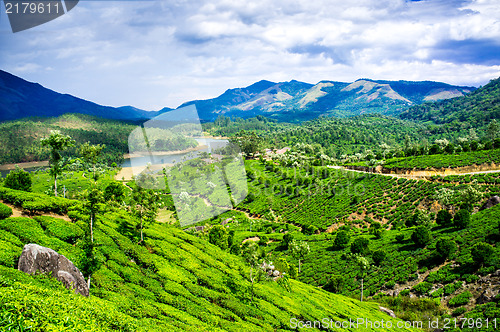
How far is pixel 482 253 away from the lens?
1048 inches

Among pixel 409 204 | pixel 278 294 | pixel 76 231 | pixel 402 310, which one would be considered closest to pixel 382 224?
pixel 409 204

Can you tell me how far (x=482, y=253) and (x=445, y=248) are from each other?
354cm

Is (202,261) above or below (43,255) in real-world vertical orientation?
below

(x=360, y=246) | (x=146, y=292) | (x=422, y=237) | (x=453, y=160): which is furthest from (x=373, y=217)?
(x=146, y=292)

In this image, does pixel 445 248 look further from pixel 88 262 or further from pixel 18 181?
pixel 18 181

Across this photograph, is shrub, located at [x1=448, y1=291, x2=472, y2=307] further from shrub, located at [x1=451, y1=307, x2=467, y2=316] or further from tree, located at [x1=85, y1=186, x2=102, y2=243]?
tree, located at [x1=85, y1=186, x2=102, y2=243]

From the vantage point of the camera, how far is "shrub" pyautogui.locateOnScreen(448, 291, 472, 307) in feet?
81.0

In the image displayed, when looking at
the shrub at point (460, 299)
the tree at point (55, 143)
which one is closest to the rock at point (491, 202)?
the shrub at point (460, 299)

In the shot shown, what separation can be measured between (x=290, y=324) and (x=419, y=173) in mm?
61649

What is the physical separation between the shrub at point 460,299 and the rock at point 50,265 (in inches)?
1195

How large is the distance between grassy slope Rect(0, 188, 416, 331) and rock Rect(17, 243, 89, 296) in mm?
476

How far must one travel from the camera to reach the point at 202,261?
68.0 feet

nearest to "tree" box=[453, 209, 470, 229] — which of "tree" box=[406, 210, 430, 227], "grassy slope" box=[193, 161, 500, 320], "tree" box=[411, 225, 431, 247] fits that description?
"grassy slope" box=[193, 161, 500, 320]

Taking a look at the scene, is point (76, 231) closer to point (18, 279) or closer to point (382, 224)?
point (18, 279)
